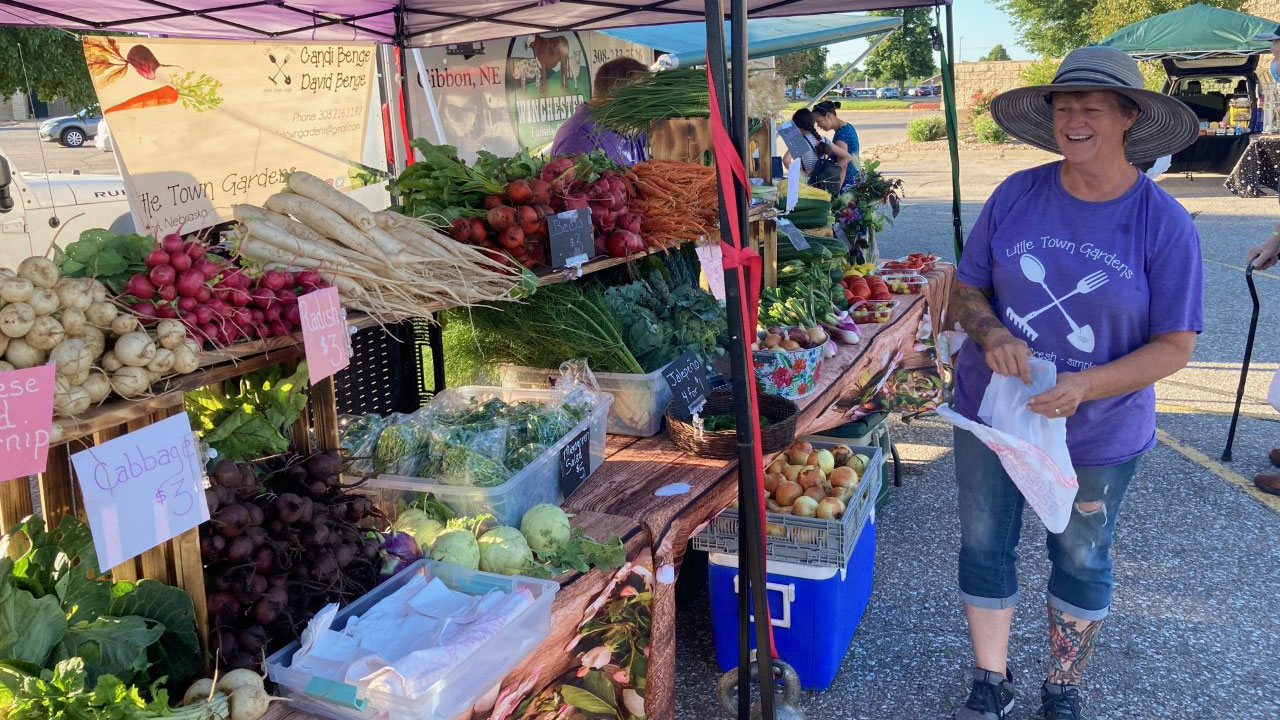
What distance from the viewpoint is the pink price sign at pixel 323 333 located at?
203cm

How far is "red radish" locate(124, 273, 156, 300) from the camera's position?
179 cm

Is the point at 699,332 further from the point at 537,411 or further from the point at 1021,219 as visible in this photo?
the point at 1021,219

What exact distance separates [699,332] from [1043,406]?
1.37 m

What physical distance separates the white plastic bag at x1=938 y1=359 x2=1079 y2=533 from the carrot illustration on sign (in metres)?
4.33

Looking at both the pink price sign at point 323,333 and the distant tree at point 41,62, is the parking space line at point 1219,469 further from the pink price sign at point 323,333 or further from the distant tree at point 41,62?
the distant tree at point 41,62

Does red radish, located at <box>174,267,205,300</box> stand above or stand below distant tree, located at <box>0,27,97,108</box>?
below

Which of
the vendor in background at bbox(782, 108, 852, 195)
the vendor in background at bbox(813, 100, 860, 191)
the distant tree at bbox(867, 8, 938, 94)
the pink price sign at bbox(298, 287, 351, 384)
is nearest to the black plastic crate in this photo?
the pink price sign at bbox(298, 287, 351, 384)

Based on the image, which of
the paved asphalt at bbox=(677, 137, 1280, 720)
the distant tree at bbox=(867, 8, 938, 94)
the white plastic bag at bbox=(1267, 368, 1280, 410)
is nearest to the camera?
the paved asphalt at bbox=(677, 137, 1280, 720)

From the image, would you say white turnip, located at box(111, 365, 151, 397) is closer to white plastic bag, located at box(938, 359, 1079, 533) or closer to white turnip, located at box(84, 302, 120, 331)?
white turnip, located at box(84, 302, 120, 331)

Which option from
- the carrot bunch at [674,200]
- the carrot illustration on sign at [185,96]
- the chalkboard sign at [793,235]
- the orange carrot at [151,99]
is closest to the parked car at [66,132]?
the carrot illustration on sign at [185,96]

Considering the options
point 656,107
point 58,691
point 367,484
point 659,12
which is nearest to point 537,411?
point 367,484

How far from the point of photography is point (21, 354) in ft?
→ 5.13

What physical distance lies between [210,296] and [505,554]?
2.92 feet

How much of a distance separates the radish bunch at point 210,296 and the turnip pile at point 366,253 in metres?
0.19
